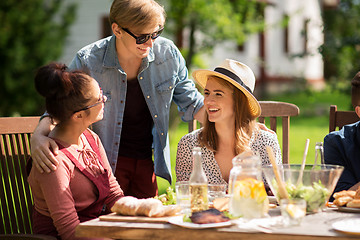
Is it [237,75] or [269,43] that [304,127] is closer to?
[269,43]

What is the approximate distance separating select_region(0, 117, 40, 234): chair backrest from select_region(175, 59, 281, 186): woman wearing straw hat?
1.03m

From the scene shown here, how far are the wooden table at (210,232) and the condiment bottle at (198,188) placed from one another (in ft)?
0.65

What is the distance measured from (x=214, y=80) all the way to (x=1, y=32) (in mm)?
10525

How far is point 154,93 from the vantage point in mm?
4148

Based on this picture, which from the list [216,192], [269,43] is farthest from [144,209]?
[269,43]

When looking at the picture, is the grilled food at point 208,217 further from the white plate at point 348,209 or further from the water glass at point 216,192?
the white plate at point 348,209

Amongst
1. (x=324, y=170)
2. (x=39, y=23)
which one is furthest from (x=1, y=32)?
(x=324, y=170)

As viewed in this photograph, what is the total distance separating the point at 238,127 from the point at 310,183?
4.00 feet

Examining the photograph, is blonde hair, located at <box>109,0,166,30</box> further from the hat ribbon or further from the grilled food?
the grilled food

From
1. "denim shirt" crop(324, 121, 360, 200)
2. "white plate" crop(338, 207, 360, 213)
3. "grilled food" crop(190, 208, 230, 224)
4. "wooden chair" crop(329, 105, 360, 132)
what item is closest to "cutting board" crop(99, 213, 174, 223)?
"grilled food" crop(190, 208, 230, 224)

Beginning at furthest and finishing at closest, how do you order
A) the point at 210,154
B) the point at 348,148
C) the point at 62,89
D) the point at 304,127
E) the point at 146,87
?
the point at 304,127
the point at 146,87
the point at 210,154
the point at 348,148
the point at 62,89

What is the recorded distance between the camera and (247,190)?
256cm

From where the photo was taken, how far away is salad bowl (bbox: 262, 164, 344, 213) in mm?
2721

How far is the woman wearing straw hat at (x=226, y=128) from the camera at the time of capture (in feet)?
12.5
